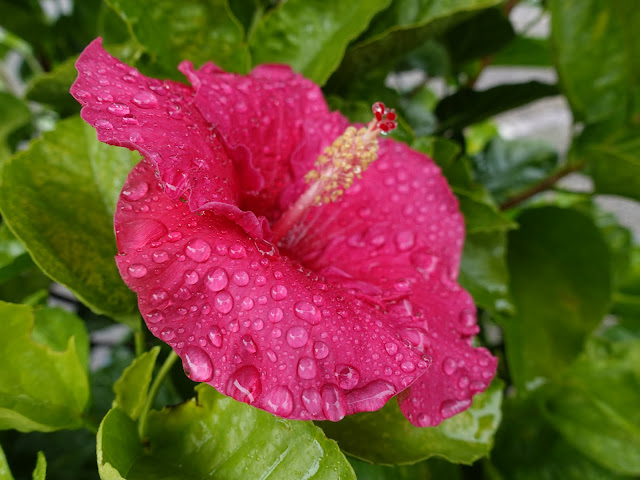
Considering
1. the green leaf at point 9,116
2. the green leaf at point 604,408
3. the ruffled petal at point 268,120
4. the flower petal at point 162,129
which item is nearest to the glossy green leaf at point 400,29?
the ruffled petal at point 268,120

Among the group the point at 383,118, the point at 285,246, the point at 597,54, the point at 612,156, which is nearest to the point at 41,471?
the point at 285,246

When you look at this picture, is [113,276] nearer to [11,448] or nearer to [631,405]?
[11,448]

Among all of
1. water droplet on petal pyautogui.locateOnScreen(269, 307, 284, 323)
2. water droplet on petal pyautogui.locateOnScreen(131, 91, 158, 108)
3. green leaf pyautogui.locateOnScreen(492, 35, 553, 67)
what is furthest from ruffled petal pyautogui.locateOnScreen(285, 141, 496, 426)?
green leaf pyautogui.locateOnScreen(492, 35, 553, 67)

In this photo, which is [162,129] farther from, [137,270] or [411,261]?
[411,261]

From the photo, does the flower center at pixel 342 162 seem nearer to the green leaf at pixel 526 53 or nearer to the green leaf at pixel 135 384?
the green leaf at pixel 135 384

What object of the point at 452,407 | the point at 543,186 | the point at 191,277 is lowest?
the point at 543,186

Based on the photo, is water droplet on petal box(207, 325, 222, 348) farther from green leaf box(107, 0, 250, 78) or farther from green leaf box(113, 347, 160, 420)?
green leaf box(107, 0, 250, 78)

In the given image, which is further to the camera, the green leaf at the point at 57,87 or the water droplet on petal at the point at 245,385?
the green leaf at the point at 57,87

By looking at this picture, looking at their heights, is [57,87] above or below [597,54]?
above
